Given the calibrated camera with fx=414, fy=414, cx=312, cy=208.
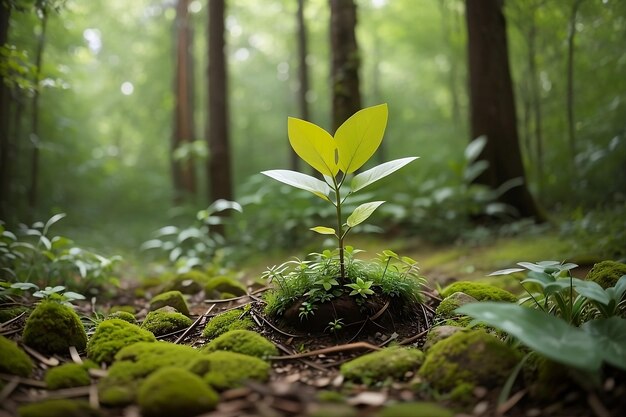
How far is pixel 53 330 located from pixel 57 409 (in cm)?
81

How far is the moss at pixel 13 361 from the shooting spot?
1.69m

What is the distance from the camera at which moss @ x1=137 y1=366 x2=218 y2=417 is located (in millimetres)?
1395

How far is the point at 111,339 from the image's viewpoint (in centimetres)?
207

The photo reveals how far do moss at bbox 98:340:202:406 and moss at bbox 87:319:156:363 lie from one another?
0.39 ft

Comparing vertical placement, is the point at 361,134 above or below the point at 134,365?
above

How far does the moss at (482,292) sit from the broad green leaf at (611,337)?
0.87 metres

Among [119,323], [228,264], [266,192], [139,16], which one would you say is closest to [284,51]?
[139,16]

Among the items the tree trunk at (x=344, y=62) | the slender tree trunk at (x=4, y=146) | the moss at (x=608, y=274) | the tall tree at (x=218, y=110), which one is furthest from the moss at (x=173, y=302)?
the tall tree at (x=218, y=110)

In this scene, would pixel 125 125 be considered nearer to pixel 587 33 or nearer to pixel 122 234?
pixel 122 234

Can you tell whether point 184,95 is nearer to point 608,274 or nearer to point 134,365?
point 134,365

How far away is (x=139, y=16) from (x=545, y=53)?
13322 mm

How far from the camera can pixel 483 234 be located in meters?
5.02

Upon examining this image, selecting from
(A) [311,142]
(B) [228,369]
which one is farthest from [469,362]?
(A) [311,142]

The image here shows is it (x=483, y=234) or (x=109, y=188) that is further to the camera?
(x=109, y=188)
